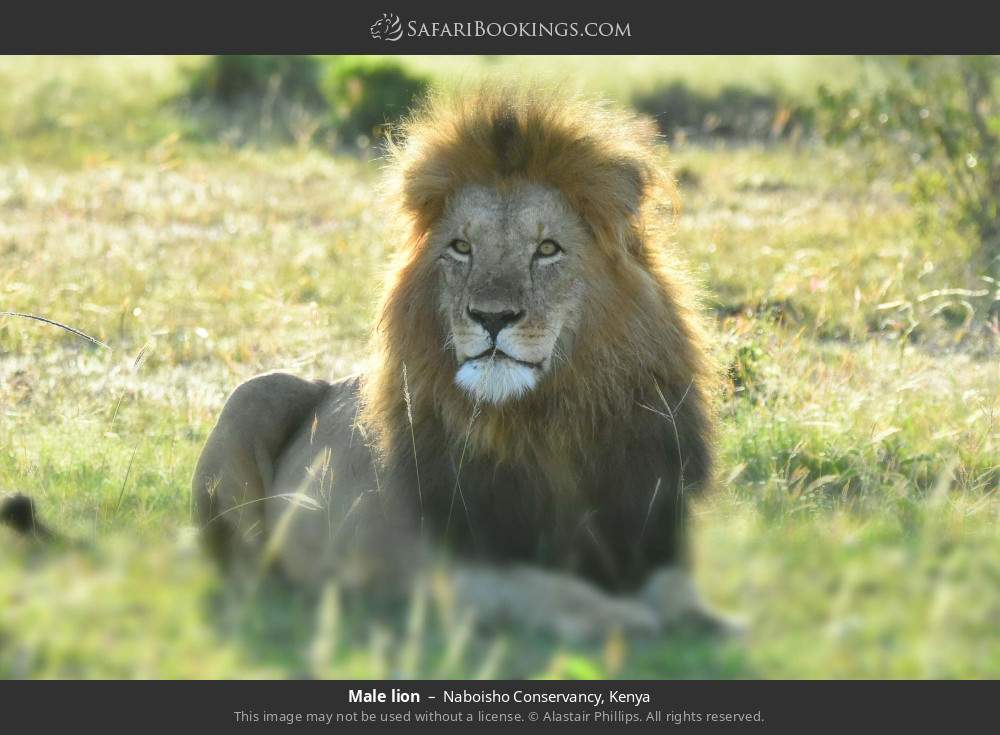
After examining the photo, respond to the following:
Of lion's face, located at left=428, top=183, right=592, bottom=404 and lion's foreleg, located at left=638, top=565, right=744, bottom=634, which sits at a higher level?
lion's face, located at left=428, top=183, right=592, bottom=404

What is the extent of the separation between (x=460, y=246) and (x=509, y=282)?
0.29 meters

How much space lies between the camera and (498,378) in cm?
399

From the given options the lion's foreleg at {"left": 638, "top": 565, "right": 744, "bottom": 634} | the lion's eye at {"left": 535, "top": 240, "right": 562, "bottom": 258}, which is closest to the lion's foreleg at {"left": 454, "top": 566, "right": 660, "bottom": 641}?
the lion's foreleg at {"left": 638, "top": 565, "right": 744, "bottom": 634}

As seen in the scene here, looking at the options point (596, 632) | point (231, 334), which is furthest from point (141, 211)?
point (596, 632)

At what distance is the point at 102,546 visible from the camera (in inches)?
159

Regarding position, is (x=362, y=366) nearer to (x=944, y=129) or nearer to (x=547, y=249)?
(x=547, y=249)

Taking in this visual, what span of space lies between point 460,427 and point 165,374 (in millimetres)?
3280

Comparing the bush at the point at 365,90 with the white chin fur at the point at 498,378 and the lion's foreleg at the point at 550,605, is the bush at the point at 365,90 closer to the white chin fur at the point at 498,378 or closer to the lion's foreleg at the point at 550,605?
the white chin fur at the point at 498,378

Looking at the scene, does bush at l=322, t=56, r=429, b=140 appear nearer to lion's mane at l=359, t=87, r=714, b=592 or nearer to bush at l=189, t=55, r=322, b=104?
bush at l=189, t=55, r=322, b=104

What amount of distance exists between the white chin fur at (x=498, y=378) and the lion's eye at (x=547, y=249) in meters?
0.38

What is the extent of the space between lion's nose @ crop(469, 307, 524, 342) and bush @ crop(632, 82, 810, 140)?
1356 centimetres

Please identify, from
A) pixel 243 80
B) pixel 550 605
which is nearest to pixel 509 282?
pixel 550 605

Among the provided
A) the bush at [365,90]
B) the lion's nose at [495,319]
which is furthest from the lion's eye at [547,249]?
the bush at [365,90]

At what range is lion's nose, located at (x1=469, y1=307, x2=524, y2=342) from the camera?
395cm
